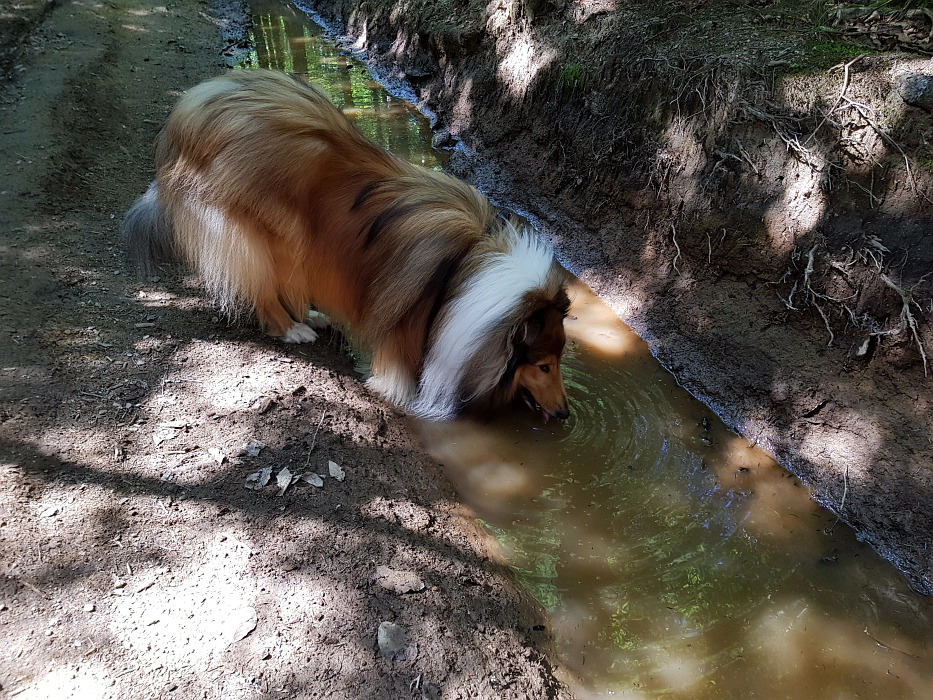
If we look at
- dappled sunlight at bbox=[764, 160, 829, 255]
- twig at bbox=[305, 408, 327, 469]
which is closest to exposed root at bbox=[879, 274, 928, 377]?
dappled sunlight at bbox=[764, 160, 829, 255]

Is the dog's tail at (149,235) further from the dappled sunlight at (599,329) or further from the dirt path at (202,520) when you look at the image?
the dappled sunlight at (599,329)

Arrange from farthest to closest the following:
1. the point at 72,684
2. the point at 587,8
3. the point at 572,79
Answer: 1. the point at 587,8
2. the point at 572,79
3. the point at 72,684

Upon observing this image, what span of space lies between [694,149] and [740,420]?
6.92ft

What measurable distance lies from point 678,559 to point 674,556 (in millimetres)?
23

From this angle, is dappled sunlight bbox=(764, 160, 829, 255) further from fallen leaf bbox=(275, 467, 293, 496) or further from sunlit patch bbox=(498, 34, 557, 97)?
fallen leaf bbox=(275, 467, 293, 496)

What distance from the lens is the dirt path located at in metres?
2.18

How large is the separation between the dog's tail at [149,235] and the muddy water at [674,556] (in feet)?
6.97

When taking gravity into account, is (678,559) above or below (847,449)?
below

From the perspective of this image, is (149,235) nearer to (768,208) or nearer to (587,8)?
(768,208)

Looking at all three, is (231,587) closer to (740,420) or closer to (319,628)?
(319,628)

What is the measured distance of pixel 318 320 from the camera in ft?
14.1

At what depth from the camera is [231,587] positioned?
7.89ft

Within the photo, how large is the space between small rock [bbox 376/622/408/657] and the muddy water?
764 mm

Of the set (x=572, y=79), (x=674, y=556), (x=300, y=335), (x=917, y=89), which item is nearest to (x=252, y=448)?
(x=300, y=335)
